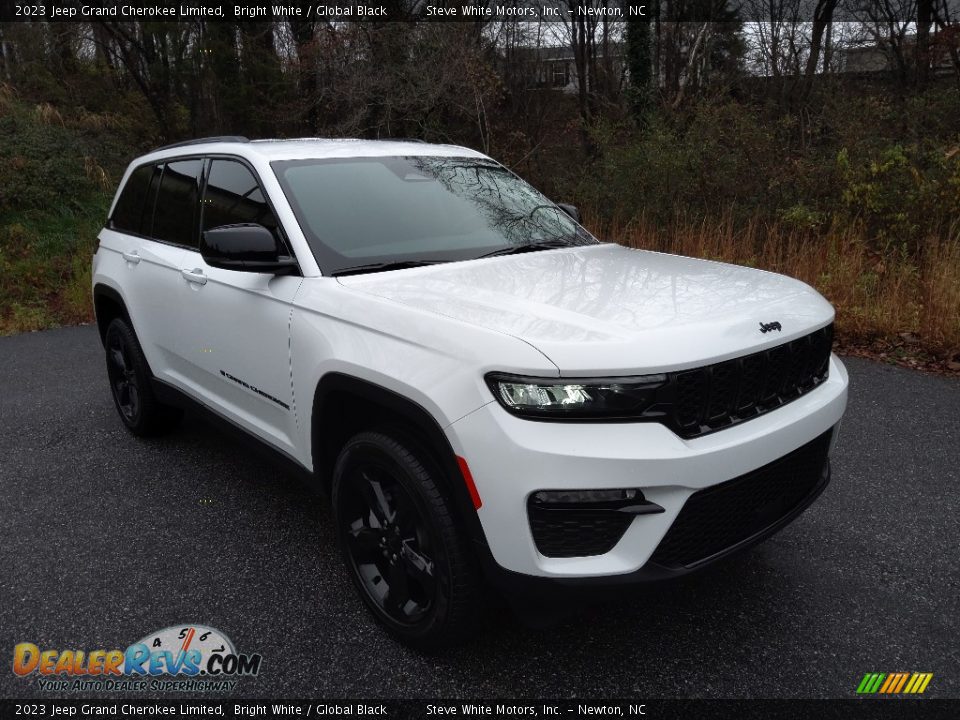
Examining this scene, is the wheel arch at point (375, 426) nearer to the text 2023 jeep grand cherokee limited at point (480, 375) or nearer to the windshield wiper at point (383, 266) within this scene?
the text 2023 jeep grand cherokee limited at point (480, 375)

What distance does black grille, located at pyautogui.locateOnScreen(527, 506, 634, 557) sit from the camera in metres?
2.04

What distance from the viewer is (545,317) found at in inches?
88.0

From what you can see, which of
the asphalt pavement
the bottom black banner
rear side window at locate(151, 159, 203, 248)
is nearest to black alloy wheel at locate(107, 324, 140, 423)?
the asphalt pavement

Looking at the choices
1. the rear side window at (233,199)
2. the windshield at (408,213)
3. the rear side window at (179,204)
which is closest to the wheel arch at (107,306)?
the rear side window at (179,204)

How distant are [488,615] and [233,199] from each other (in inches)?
86.6

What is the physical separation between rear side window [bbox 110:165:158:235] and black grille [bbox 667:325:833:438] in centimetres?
343

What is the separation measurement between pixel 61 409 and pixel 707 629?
481 cm

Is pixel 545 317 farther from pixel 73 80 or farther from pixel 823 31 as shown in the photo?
pixel 73 80

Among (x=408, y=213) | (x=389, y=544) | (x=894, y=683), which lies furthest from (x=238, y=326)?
(x=894, y=683)

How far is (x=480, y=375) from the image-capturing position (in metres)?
2.08

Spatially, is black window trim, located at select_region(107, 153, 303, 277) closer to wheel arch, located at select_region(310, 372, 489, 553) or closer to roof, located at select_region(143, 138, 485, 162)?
roof, located at select_region(143, 138, 485, 162)

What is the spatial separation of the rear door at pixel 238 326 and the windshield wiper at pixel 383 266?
0.20 m

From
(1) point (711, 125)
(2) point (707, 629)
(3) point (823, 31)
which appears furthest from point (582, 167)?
(2) point (707, 629)

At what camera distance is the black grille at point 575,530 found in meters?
2.04
